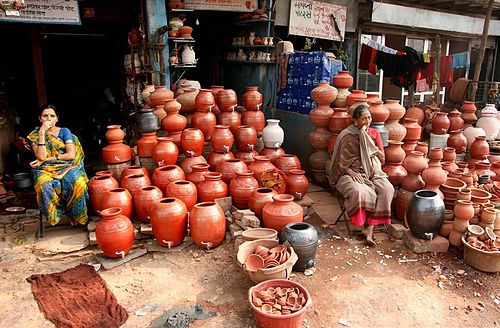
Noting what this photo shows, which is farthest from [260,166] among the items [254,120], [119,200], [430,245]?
[430,245]

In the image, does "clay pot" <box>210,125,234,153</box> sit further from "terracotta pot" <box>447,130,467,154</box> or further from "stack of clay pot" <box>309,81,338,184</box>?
"terracotta pot" <box>447,130,467,154</box>

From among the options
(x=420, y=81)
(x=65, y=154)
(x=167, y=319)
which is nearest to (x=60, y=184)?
(x=65, y=154)

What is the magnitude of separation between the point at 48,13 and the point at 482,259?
668 cm

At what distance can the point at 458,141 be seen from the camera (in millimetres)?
6574

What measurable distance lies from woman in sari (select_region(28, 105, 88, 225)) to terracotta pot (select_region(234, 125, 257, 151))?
224cm

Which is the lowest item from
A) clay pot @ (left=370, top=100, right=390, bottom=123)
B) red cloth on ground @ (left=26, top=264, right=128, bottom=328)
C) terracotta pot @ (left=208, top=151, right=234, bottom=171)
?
red cloth on ground @ (left=26, top=264, right=128, bottom=328)

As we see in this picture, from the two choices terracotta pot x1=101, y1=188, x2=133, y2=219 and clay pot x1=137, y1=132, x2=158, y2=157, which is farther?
clay pot x1=137, y1=132, x2=158, y2=157

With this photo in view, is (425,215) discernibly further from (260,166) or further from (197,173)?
(197,173)

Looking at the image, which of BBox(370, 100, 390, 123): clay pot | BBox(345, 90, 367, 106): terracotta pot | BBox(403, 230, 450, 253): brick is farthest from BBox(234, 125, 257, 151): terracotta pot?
BBox(403, 230, 450, 253): brick

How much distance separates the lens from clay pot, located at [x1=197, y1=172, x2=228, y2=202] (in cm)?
488

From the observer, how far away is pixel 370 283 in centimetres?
379

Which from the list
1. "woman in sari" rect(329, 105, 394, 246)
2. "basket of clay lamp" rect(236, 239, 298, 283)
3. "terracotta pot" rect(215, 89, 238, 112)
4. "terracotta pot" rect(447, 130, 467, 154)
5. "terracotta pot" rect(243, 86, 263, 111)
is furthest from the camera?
"terracotta pot" rect(447, 130, 467, 154)

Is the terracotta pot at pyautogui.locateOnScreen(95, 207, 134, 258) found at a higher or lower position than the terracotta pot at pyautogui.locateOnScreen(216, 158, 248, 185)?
lower

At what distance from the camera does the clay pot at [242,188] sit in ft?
16.0
